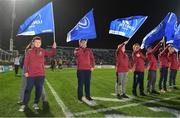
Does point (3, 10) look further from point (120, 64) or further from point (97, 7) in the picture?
point (120, 64)


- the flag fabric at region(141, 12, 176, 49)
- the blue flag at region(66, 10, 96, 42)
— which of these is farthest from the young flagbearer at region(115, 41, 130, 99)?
the flag fabric at region(141, 12, 176, 49)

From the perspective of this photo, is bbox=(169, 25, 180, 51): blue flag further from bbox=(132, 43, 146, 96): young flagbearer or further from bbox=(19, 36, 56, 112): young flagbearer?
bbox=(19, 36, 56, 112): young flagbearer

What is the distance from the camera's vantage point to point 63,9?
184 feet

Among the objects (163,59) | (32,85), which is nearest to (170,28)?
(163,59)

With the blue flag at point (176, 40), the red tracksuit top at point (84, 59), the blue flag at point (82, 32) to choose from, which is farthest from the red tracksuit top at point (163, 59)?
the red tracksuit top at point (84, 59)

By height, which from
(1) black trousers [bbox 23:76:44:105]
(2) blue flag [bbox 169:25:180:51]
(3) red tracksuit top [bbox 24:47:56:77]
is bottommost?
(1) black trousers [bbox 23:76:44:105]

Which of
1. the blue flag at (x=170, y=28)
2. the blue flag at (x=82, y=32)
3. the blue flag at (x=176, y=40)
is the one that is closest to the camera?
the blue flag at (x=82, y=32)

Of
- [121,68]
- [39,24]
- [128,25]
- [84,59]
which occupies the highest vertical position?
[128,25]

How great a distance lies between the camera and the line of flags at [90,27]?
1069 centimetres

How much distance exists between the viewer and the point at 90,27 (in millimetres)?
12094

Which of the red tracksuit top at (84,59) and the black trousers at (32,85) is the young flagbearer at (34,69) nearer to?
the black trousers at (32,85)

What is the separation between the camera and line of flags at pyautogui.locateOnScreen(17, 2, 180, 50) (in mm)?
10688

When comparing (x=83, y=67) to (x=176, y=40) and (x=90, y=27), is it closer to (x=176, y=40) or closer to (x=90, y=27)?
(x=90, y=27)

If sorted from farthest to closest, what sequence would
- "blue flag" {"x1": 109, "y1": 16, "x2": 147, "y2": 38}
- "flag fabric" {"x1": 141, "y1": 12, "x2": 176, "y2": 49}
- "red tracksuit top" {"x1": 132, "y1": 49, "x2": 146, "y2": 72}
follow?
"flag fabric" {"x1": 141, "y1": 12, "x2": 176, "y2": 49}
"red tracksuit top" {"x1": 132, "y1": 49, "x2": 146, "y2": 72}
"blue flag" {"x1": 109, "y1": 16, "x2": 147, "y2": 38}
